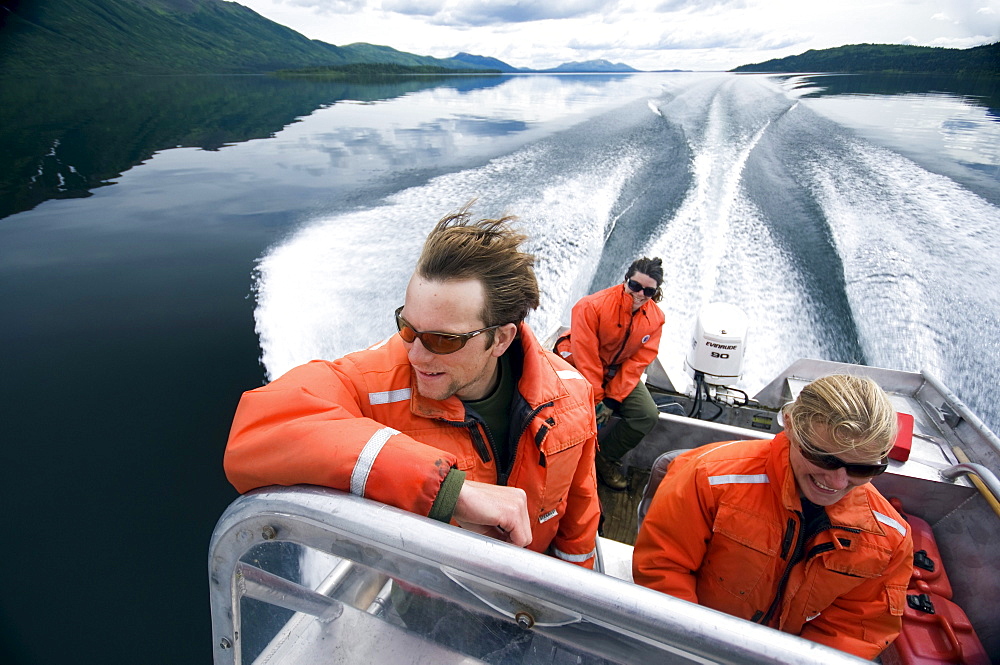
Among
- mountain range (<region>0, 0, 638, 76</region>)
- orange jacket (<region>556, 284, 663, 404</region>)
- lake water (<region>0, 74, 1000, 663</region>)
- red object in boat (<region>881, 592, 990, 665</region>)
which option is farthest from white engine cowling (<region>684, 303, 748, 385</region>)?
mountain range (<region>0, 0, 638, 76</region>)

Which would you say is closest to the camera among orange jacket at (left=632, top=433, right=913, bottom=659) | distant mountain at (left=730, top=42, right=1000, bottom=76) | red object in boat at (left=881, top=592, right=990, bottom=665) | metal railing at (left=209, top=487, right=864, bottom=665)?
metal railing at (left=209, top=487, right=864, bottom=665)

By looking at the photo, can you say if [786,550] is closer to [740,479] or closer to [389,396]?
[740,479]

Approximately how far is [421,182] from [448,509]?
25.7 ft

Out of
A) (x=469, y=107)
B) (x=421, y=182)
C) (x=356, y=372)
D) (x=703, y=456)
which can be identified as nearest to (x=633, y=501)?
(x=703, y=456)

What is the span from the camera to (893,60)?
27953 millimetres

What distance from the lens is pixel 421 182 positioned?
8.07m

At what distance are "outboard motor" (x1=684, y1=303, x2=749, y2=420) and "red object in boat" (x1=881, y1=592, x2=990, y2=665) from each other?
1677mm

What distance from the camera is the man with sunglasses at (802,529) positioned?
1338mm

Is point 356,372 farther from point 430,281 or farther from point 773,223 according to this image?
point 773,223

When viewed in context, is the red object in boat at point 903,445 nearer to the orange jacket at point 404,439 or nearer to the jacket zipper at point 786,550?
the jacket zipper at point 786,550

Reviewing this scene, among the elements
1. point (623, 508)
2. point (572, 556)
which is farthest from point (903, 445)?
point (572, 556)

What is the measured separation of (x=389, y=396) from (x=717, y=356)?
9.79 feet

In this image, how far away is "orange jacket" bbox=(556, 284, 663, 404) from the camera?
3.53m

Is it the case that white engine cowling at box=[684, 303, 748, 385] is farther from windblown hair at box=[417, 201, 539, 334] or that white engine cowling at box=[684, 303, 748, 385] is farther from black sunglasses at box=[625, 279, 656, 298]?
windblown hair at box=[417, 201, 539, 334]
